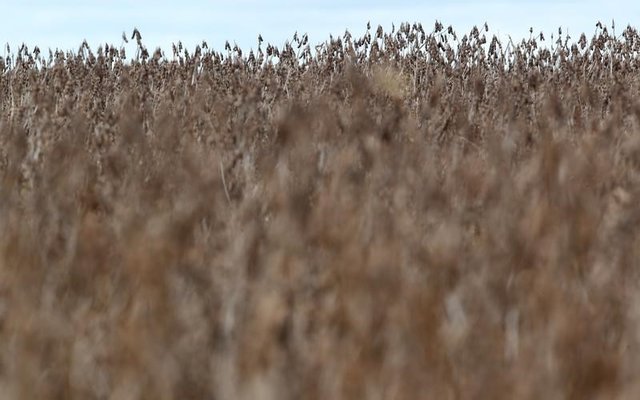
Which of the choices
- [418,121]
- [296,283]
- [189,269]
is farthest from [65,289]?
[418,121]

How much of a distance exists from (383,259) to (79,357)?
58 cm

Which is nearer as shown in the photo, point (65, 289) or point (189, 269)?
point (189, 269)

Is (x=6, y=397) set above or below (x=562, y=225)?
below

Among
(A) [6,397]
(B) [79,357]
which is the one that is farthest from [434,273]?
(A) [6,397]

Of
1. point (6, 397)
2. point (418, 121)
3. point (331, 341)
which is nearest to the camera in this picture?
point (6, 397)

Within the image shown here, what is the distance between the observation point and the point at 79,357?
5.85 ft

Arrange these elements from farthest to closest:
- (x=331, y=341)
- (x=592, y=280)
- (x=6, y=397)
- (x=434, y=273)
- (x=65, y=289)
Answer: (x=65, y=289), (x=592, y=280), (x=434, y=273), (x=331, y=341), (x=6, y=397)

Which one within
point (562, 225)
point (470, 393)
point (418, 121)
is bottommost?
point (470, 393)

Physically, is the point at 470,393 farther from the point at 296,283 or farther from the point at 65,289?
the point at 65,289

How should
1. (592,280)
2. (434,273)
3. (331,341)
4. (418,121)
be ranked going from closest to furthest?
(331,341) → (434,273) → (592,280) → (418,121)

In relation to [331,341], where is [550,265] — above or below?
above

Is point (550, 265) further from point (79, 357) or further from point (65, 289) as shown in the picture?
point (65, 289)

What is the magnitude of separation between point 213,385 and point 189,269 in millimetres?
303

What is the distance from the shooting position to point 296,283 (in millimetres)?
1888
